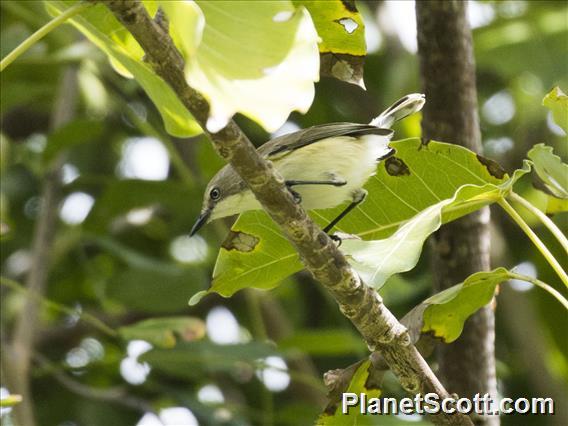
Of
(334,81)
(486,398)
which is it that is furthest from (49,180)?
(486,398)

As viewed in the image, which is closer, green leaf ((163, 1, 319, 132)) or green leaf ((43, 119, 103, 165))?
green leaf ((163, 1, 319, 132))

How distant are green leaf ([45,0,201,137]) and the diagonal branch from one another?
445 millimetres

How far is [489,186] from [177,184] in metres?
2.41

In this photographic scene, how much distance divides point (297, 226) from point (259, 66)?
16.3 inches

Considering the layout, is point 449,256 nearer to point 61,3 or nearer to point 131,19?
point 61,3

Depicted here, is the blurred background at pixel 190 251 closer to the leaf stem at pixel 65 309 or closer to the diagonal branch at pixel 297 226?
the leaf stem at pixel 65 309

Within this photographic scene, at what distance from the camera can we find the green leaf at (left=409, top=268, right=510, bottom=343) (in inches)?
89.3

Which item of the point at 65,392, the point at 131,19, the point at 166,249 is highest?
the point at 166,249

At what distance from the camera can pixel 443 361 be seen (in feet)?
9.78

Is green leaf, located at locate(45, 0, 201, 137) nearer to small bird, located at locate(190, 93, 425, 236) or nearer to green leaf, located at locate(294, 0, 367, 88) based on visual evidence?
green leaf, located at locate(294, 0, 367, 88)

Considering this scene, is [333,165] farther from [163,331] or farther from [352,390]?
[163,331]

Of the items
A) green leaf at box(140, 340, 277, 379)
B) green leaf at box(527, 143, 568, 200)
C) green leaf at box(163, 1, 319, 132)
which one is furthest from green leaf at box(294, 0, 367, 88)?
green leaf at box(140, 340, 277, 379)

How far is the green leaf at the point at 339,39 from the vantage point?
238 centimetres

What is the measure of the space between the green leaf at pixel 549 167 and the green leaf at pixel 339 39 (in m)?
0.45
